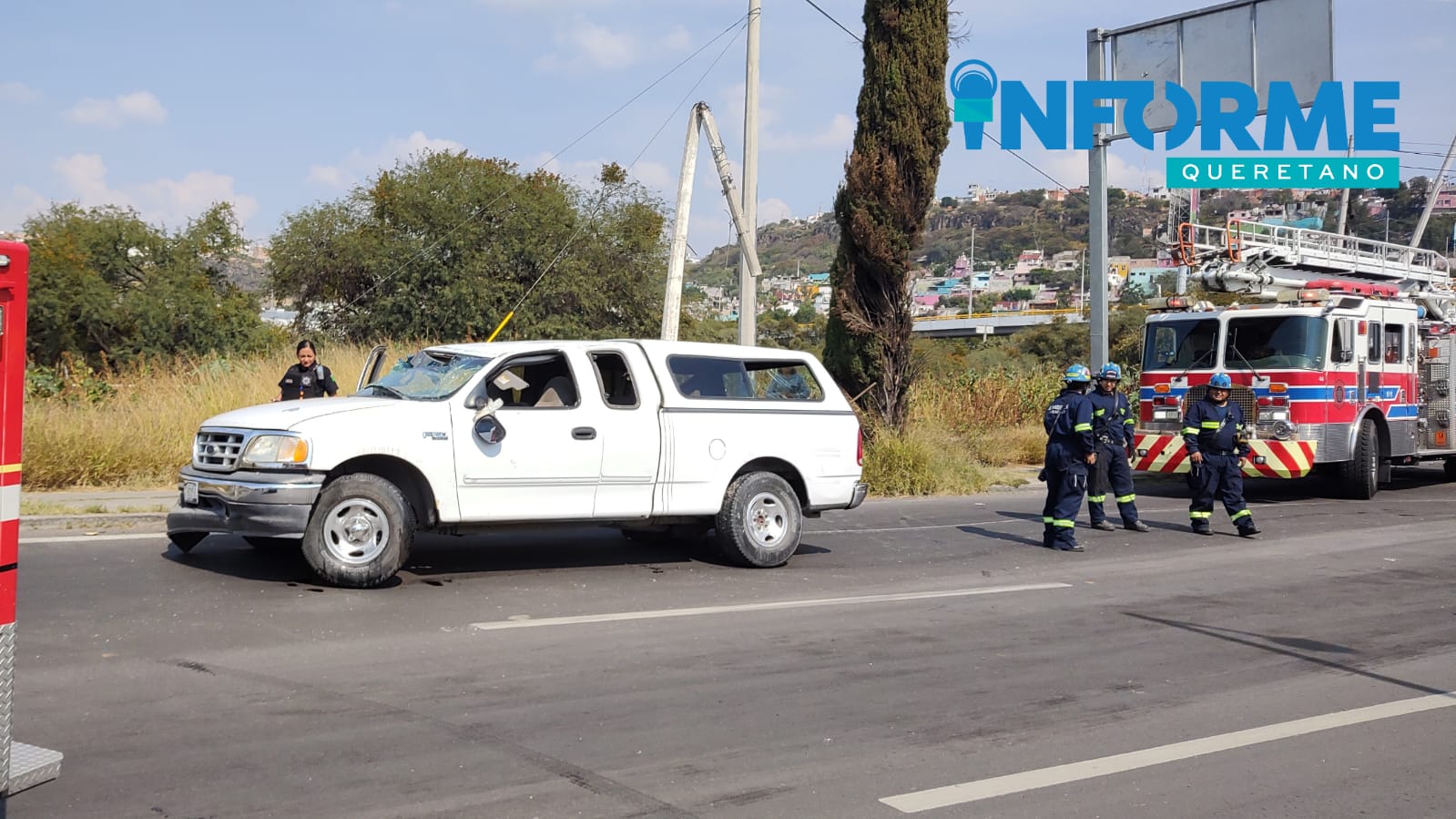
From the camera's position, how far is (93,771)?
480 centimetres

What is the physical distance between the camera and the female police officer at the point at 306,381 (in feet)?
40.1

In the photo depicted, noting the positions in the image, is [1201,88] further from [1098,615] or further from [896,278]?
[1098,615]

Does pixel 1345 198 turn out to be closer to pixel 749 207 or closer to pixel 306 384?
pixel 749 207

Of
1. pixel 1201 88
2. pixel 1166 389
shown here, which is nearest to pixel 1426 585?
pixel 1166 389

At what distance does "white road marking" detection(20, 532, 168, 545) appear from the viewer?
1005 cm

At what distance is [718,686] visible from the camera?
6.55 m

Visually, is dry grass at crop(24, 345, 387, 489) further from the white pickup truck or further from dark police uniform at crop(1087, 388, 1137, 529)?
dark police uniform at crop(1087, 388, 1137, 529)

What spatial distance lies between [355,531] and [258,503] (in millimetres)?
659

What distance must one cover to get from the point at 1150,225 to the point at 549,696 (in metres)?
117

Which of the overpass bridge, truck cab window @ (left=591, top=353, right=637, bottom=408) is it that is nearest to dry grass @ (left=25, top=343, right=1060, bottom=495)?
truck cab window @ (left=591, top=353, right=637, bottom=408)

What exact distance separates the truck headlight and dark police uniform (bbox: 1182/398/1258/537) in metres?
9.43

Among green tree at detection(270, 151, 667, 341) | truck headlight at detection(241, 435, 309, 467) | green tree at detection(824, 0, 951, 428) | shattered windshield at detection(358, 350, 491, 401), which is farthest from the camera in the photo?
green tree at detection(270, 151, 667, 341)

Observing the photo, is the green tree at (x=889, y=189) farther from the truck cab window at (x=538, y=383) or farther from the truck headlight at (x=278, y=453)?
the truck headlight at (x=278, y=453)

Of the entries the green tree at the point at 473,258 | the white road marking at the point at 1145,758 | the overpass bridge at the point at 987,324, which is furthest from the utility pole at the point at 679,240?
the overpass bridge at the point at 987,324
